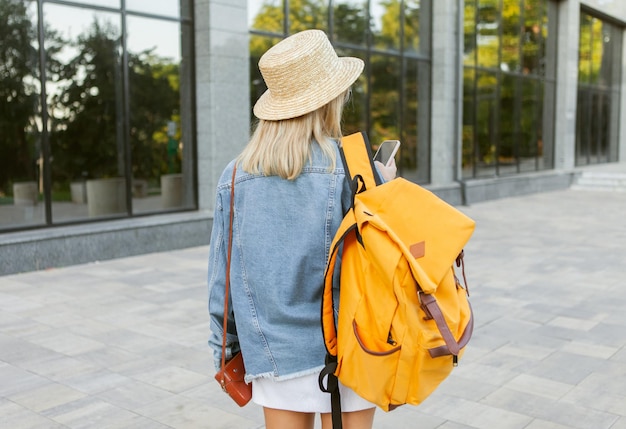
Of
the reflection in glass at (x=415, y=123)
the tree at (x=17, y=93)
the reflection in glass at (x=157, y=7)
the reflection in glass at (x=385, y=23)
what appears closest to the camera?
the tree at (x=17, y=93)

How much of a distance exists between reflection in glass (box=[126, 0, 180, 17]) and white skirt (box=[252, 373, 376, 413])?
30.0 feet

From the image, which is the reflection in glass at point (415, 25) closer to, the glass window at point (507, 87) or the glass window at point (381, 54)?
the glass window at point (381, 54)

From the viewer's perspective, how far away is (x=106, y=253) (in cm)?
932

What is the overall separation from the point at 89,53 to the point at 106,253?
9.42 feet

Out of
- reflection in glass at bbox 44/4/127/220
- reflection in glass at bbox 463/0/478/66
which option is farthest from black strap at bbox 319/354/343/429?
reflection in glass at bbox 463/0/478/66

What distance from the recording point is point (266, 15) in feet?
40.4

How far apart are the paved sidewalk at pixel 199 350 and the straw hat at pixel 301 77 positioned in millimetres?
2533

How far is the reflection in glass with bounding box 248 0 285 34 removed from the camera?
12070 mm

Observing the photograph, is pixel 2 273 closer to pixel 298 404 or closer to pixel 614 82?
pixel 298 404

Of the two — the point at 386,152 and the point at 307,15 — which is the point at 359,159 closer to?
the point at 386,152

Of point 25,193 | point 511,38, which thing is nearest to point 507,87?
point 511,38

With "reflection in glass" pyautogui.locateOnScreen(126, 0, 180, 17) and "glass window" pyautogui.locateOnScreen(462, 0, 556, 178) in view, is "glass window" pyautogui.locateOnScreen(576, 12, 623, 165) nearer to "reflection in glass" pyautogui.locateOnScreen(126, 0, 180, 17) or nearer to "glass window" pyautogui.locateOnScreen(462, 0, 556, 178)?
"glass window" pyautogui.locateOnScreen(462, 0, 556, 178)

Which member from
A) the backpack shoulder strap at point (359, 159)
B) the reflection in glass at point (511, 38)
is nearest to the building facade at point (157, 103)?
the reflection in glass at point (511, 38)

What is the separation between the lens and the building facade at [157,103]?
9148 mm
